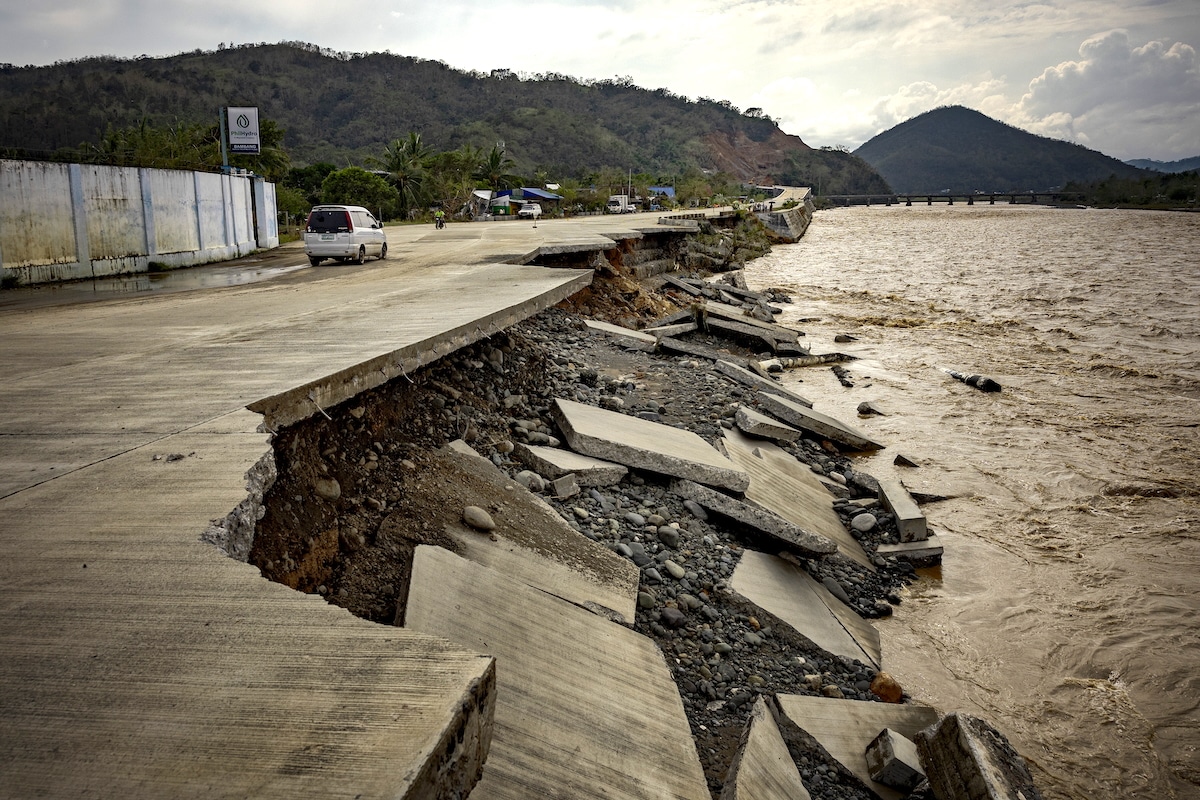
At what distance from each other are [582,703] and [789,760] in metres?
1.15

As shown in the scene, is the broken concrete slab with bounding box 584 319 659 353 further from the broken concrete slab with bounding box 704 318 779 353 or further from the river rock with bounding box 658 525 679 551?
the river rock with bounding box 658 525 679 551

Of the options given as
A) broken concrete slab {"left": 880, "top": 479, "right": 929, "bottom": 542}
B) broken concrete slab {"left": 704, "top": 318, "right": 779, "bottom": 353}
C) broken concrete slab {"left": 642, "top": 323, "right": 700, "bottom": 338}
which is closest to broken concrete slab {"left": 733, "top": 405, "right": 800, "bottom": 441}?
broken concrete slab {"left": 880, "top": 479, "right": 929, "bottom": 542}

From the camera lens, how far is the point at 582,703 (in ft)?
10.6

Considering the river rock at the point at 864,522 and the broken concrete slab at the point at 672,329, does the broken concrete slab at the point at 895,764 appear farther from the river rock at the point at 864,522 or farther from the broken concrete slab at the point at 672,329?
the broken concrete slab at the point at 672,329

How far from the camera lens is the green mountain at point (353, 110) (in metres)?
106

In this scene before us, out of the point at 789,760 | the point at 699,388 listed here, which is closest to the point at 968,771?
the point at 789,760

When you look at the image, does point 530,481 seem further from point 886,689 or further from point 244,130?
point 244,130

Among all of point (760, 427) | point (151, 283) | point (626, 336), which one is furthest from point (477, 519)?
point (151, 283)

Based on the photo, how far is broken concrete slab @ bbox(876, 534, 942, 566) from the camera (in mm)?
6855

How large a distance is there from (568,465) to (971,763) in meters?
3.22

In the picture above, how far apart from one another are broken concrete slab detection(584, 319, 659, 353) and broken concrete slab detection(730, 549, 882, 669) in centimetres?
596

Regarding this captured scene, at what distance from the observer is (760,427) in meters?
8.30

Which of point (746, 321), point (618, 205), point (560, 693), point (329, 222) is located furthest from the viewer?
point (618, 205)

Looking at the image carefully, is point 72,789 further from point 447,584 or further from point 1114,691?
point 1114,691
